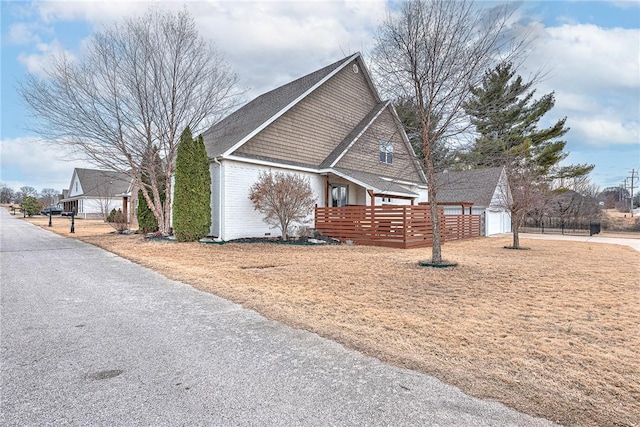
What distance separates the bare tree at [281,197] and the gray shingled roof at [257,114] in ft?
6.39

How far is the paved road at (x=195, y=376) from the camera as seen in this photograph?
2.27 meters

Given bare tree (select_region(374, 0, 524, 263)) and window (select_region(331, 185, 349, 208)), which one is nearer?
bare tree (select_region(374, 0, 524, 263))

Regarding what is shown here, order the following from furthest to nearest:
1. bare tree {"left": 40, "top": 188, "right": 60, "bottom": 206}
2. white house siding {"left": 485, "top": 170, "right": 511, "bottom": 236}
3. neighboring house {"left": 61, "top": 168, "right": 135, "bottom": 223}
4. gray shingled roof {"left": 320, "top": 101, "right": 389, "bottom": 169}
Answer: bare tree {"left": 40, "top": 188, "right": 60, "bottom": 206}
neighboring house {"left": 61, "top": 168, "right": 135, "bottom": 223}
white house siding {"left": 485, "top": 170, "right": 511, "bottom": 236}
gray shingled roof {"left": 320, "top": 101, "right": 389, "bottom": 169}

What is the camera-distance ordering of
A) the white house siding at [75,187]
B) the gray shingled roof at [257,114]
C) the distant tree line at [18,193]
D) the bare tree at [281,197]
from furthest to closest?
1. the distant tree line at [18,193]
2. the white house siding at [75,187]
3. the gray shingled roof at [257,114]
4. the bare tree at [281,197]

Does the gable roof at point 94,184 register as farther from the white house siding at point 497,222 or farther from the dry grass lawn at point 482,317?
the dry grass lawn at point 482,317

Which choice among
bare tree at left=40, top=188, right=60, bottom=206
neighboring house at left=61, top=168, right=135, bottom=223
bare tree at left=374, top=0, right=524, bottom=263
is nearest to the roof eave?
bare tree at left=374, top=0, right=524, bottom=263

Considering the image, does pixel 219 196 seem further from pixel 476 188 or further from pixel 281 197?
pixel 476 188

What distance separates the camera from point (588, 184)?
125 ft

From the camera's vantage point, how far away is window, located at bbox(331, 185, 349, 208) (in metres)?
17.0

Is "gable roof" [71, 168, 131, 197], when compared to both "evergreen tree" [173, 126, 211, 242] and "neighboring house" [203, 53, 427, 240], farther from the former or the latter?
"evergreen tree" [173, 126, 211, 242]

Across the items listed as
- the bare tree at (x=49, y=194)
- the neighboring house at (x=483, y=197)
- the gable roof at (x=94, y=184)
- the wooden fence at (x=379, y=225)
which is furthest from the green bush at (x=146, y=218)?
the bare tree at (x=49, y=194)

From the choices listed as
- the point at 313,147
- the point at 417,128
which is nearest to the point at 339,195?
the point at 313,147

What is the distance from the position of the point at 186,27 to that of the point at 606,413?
16.2 meters

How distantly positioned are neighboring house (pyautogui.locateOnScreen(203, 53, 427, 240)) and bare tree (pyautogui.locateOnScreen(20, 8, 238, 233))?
237 cm
